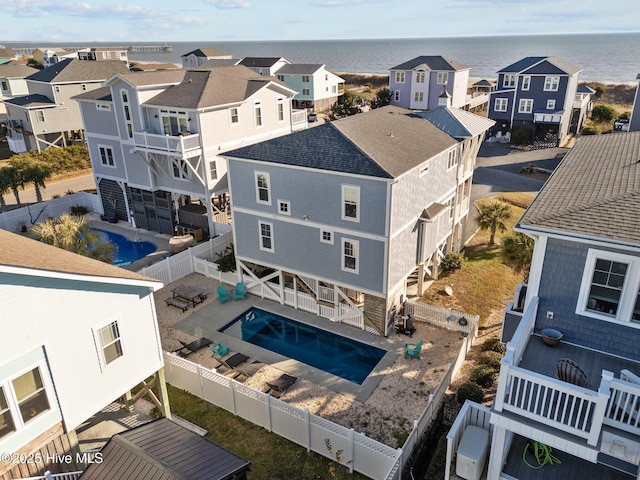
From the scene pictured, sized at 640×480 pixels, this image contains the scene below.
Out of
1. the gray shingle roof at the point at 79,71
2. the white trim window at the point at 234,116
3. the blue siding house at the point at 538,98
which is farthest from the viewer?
the blue siding house at the point at 538,98

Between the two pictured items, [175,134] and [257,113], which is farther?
[257,113]

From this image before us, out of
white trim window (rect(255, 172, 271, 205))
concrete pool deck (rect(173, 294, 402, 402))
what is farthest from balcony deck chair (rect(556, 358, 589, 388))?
white trim window (rect(255, 172, 271, 205))

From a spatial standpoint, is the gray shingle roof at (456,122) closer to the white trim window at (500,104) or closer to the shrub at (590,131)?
the white trim window at (500,104)

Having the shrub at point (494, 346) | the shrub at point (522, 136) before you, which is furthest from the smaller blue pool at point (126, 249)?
the shrub at point (522, 136)

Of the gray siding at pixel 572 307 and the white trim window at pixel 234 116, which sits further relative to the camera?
the white trim window at pixel 234 116

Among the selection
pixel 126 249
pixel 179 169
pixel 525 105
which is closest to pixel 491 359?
pixel 179 169

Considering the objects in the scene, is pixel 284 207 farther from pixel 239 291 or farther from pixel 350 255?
pixel 239 291
